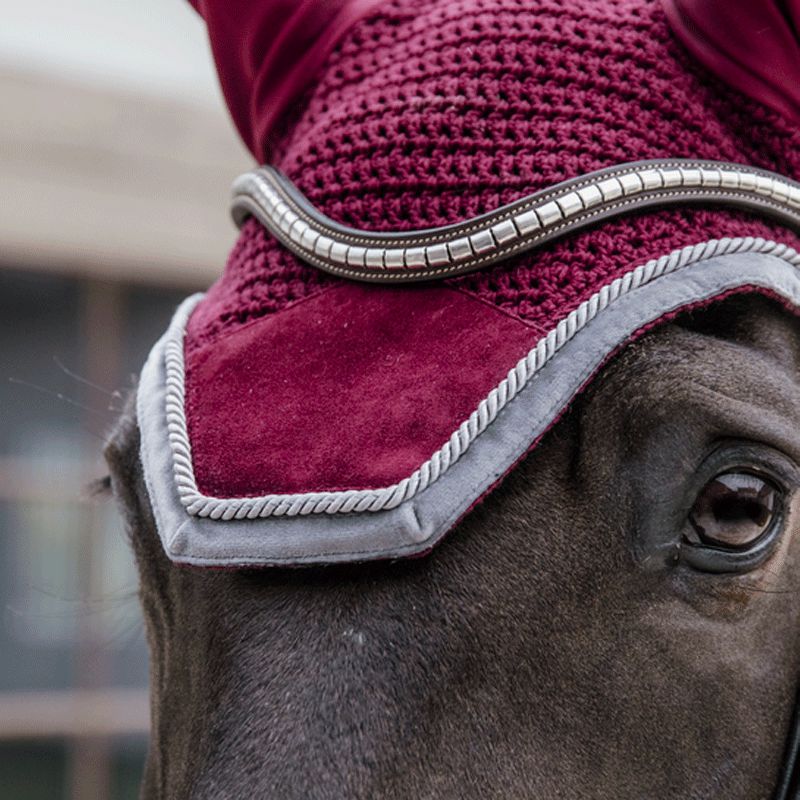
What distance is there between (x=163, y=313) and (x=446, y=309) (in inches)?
142

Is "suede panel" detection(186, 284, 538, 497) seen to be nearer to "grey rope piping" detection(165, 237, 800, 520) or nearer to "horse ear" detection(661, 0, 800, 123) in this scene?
"grey rope piping" detection(165, 237, 800, 520)

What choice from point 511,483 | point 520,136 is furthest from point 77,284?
point 511,483

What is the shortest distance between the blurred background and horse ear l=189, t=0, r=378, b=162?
9.56 ft

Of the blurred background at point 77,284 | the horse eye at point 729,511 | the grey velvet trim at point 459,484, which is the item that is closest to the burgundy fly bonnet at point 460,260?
the grey velvet trim at point 459,484

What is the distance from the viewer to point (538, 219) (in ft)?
3.64

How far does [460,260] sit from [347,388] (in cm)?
15

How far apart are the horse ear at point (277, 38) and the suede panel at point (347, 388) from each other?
1.02ft

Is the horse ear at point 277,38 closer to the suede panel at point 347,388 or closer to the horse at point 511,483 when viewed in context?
the horse at point 511,483

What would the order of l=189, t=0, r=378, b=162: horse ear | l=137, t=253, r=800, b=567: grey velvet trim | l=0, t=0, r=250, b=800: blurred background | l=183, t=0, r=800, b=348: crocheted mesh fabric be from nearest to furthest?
l=137, t=253, r=800, b=567: grey velvet trim → l=183, t=0, r=800, b=348: crocheted mesh fabric → l=189, t=0, r=378, b=162: horse ear → l=0, t=0, r=250, b=800: blurred background

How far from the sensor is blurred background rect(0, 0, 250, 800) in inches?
166

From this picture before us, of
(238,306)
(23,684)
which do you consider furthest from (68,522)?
(238,306)

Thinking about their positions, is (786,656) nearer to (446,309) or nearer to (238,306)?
(446,309)

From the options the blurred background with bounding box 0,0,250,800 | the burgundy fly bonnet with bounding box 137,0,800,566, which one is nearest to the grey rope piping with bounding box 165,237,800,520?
the burgundy fly bonnet with bounding box 137,0,800,566

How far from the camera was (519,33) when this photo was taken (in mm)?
1231
